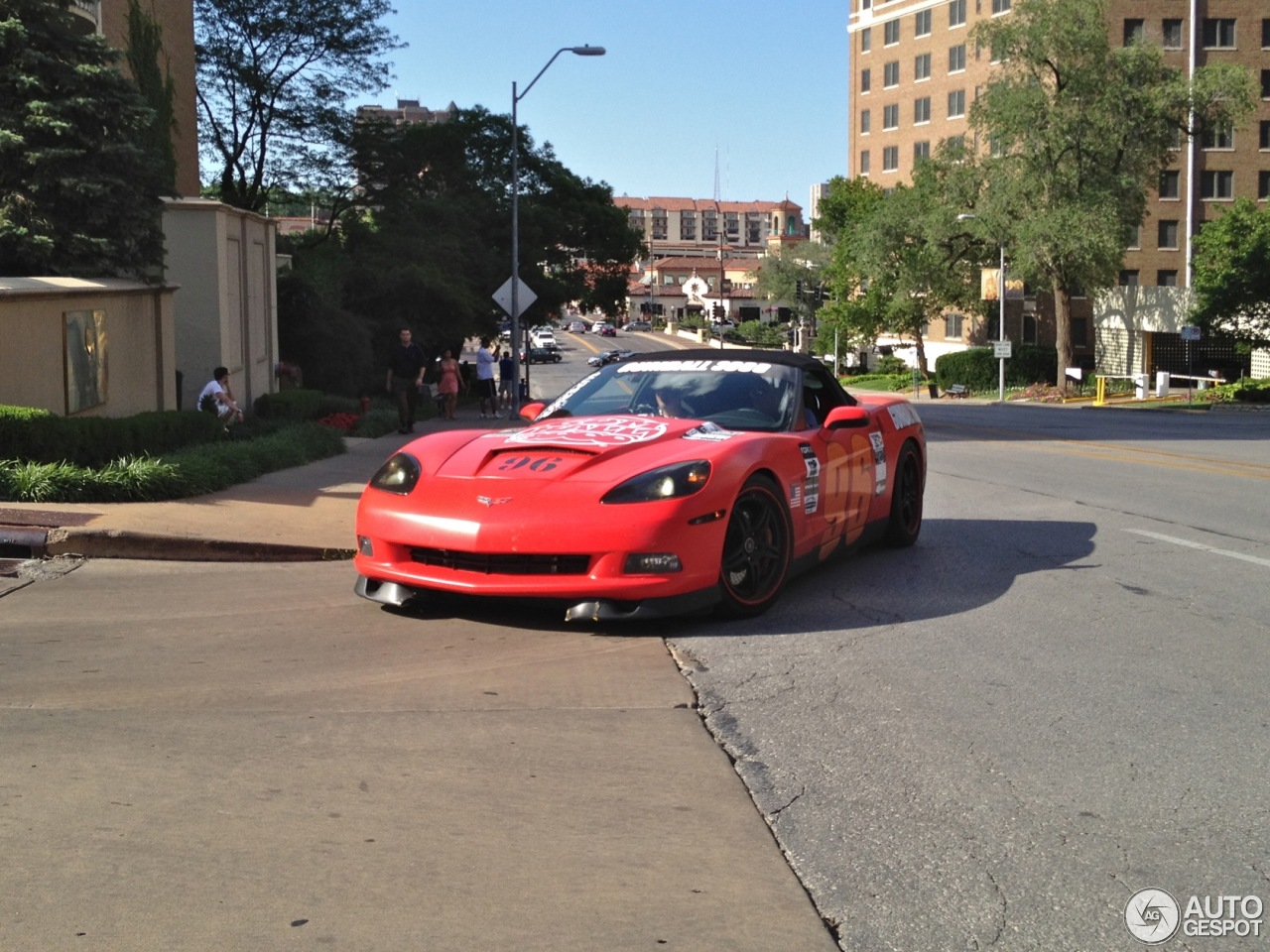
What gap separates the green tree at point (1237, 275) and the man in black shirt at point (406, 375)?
141 ft

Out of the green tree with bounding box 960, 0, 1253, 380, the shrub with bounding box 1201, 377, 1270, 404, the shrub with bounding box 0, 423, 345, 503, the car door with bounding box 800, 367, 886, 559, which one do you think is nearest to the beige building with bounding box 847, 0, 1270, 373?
the green tree with bounding box 960, 0, 1253, 380

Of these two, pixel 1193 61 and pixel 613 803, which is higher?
pixel 1193 61

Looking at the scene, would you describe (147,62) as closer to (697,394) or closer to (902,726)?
(697,394)

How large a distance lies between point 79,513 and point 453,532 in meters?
4.46

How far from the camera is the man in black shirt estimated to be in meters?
21.7

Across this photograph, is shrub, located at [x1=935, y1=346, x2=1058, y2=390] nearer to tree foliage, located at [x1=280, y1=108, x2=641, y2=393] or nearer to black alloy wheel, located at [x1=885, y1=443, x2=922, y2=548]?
tree foliage, located at [x1=280, y1=108, x2=641, y2=393]

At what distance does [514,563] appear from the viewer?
697cm

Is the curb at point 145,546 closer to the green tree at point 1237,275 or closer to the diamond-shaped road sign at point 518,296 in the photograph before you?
the diamond-shaped road sign at point 518,296

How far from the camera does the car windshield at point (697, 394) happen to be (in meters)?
8.40

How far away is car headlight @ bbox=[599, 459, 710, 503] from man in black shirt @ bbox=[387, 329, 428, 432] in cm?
1485

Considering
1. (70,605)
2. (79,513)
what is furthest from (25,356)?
(70,605)

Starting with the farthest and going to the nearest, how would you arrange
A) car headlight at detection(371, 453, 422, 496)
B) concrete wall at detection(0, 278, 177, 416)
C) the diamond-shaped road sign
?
the diamond-shaped road sign
concrete wall at detection(0, 278, 177, 416)
car headlight at detection(371, 453, 422, 496)

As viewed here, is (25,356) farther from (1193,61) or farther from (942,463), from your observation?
(1193,61)

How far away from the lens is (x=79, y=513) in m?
10.2
